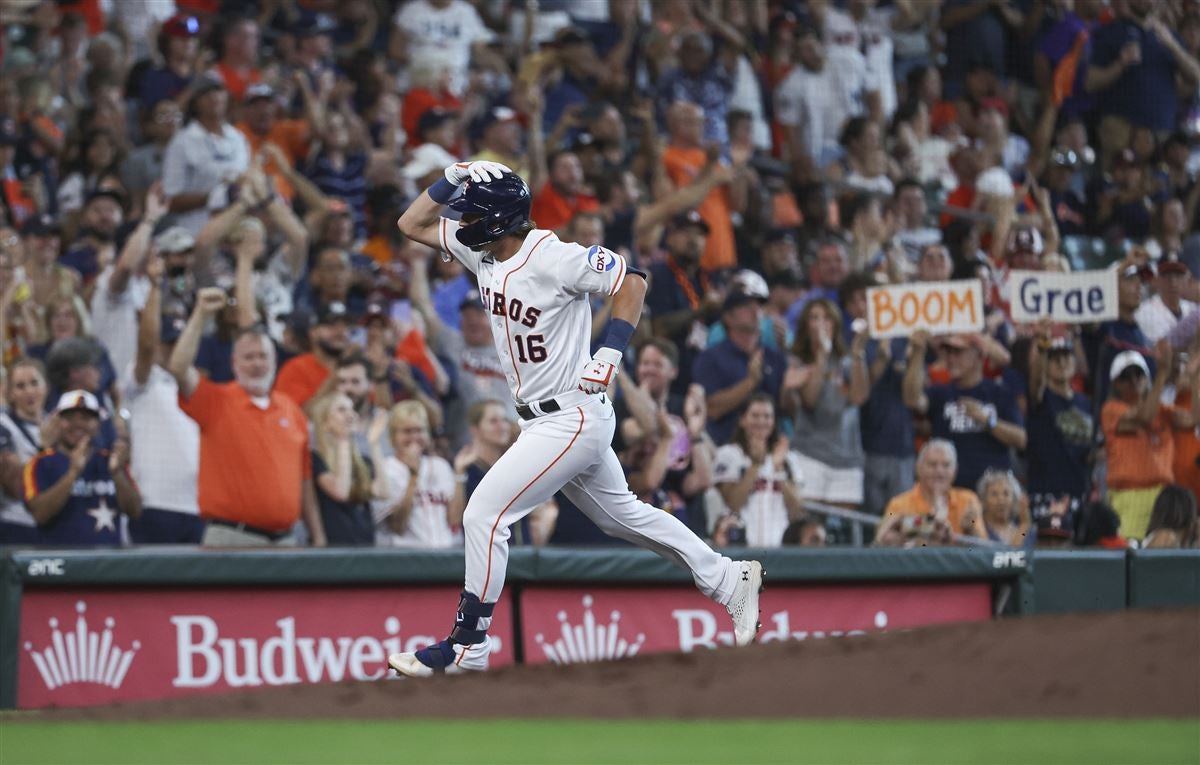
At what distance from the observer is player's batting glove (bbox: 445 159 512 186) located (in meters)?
5.76

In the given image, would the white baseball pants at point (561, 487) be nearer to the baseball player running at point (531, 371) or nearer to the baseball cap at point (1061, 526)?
the baseball player running at point (531, 371)

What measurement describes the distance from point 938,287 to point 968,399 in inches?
25.9

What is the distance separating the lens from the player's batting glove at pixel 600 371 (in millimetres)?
5645

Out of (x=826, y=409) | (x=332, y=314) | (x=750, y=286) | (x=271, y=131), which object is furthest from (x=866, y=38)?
(x=332, y=314)

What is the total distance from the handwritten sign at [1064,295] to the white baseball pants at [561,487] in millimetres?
4017

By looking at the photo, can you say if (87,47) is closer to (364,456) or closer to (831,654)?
(364,456)

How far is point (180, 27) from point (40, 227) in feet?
6.94

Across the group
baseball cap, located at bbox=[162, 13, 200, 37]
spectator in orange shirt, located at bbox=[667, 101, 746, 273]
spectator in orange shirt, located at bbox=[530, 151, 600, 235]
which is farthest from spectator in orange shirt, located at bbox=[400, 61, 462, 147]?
baseball cap, located at bbox=[162, 13, 200, 37]

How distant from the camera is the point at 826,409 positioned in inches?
369

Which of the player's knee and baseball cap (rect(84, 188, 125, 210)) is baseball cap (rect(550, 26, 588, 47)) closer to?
baseball cap (rect(84, 188, 125, 210))

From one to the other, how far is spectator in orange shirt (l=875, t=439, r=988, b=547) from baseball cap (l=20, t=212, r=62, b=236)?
15.6 feet

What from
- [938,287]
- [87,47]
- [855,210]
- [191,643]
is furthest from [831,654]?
[87,47]

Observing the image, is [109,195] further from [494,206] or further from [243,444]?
[494,206]

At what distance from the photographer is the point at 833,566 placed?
8.00 m
